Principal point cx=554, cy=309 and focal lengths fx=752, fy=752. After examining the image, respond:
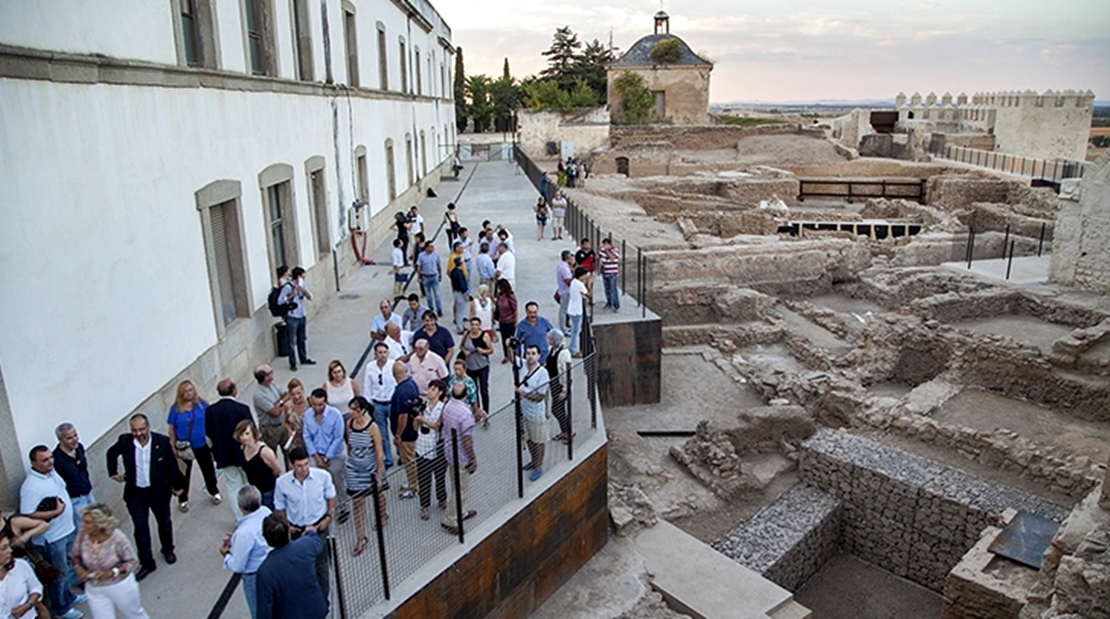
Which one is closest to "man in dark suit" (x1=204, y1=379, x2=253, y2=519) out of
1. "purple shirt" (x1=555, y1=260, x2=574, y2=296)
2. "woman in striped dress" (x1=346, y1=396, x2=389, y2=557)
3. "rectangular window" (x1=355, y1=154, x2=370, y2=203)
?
"woman in striped dress" (x1=346, y1=396, x2=389, y2=557)

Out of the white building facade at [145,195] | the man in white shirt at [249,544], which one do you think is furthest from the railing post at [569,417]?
the white building facade at [145,195]

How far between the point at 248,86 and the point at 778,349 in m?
12.3

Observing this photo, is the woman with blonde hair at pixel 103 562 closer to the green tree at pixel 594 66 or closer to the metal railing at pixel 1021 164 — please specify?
the metal railing at pixel 1021 164

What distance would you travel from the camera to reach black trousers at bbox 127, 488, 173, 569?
20.2 ft

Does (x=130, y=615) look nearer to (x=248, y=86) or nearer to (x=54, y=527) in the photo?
(x=54, y=527)

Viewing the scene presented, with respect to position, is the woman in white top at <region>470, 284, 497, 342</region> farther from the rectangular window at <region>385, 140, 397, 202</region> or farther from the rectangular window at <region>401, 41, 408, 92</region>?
the rectangular window at <region>401, 41, 408, 92</region>

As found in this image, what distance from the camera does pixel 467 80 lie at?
64375 mm

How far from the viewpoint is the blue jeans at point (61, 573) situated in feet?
18.0

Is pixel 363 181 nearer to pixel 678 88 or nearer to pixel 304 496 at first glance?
pixel 304 496

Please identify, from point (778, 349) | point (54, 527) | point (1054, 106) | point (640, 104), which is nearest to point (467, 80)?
point (640, 104)

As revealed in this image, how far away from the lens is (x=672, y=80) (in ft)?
169

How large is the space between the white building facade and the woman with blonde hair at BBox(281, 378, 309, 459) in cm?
162

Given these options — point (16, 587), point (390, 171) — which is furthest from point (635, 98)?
point (16, 587)

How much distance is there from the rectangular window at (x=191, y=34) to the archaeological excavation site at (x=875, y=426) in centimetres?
748
